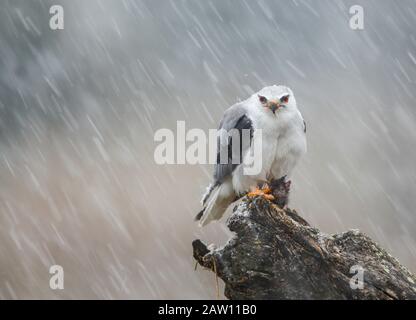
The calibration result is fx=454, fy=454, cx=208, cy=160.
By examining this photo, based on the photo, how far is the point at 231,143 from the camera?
9.23 meters

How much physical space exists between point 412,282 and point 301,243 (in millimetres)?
1656

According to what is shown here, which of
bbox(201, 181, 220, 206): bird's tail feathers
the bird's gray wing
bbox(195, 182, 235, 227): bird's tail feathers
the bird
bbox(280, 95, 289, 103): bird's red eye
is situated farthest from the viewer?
bbox(201, 181, 220, 206): bird's tail feathers

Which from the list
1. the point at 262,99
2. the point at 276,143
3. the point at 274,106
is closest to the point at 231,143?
the point at 276,143

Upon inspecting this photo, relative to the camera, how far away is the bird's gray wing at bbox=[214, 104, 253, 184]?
899 cm

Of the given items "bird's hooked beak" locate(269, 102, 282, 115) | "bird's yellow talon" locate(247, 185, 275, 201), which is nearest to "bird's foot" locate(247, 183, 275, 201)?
"bird's yellow talon" locate(247, 185, 275, 201)

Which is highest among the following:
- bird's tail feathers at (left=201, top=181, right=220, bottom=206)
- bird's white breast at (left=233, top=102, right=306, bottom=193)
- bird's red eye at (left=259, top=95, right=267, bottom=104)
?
bird's red eye at (left=259, top=95, right=267, bottom=104)

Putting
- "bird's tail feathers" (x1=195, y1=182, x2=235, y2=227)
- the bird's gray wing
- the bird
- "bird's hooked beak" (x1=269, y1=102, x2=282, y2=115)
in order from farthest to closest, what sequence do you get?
"bird's tail feathers" (x1=195, y1=182, x2=235, y2=227) < the bird's gray wing < the bird < "bird's hooked beak" (x1=269, y1=102, x2=282, y2=115)

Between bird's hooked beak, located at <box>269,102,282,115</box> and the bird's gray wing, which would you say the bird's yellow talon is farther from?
bird's hooked beak, located at <box>269,102,282,115</box>

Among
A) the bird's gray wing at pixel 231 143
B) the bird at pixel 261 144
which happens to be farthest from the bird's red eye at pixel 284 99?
the bird's gray wing at pixel 231 143

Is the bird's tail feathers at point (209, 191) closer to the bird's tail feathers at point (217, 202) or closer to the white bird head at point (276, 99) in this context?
the bird's tail feathers at point (217, 202)

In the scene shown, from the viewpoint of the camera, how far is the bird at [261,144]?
8672 millimetres
